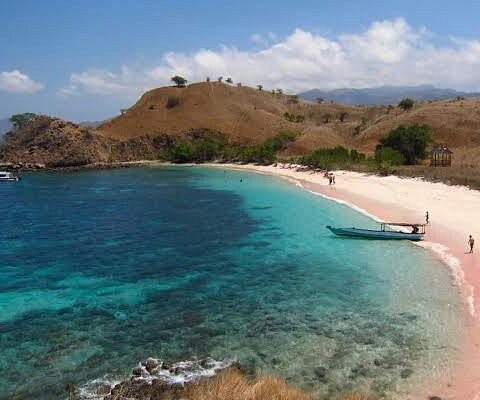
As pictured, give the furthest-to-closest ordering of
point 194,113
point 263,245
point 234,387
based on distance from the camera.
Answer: point 194,113 → point 263,245 → point 234,387

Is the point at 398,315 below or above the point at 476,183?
below

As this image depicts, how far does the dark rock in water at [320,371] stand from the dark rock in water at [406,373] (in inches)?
108

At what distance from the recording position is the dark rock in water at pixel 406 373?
54.5ft

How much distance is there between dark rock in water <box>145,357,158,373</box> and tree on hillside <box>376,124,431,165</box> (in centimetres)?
7563

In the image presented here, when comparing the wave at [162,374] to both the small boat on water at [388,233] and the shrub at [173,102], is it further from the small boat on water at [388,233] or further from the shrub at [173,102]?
the shrub at [173,102]

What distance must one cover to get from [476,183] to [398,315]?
38.1 metres

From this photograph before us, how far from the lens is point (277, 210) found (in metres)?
53.0

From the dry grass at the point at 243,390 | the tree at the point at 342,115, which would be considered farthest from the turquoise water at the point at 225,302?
the tree at the point at 342,115

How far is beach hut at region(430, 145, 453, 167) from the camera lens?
75.8m

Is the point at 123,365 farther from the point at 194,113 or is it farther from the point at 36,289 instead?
the point at 194,113

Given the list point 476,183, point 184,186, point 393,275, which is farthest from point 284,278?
point 184,186

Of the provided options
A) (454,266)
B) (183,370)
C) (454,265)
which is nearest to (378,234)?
(454,265)

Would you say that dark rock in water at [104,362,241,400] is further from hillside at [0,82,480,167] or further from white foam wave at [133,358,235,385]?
hillside at [0,82,480,167]

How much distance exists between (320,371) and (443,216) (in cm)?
3006
